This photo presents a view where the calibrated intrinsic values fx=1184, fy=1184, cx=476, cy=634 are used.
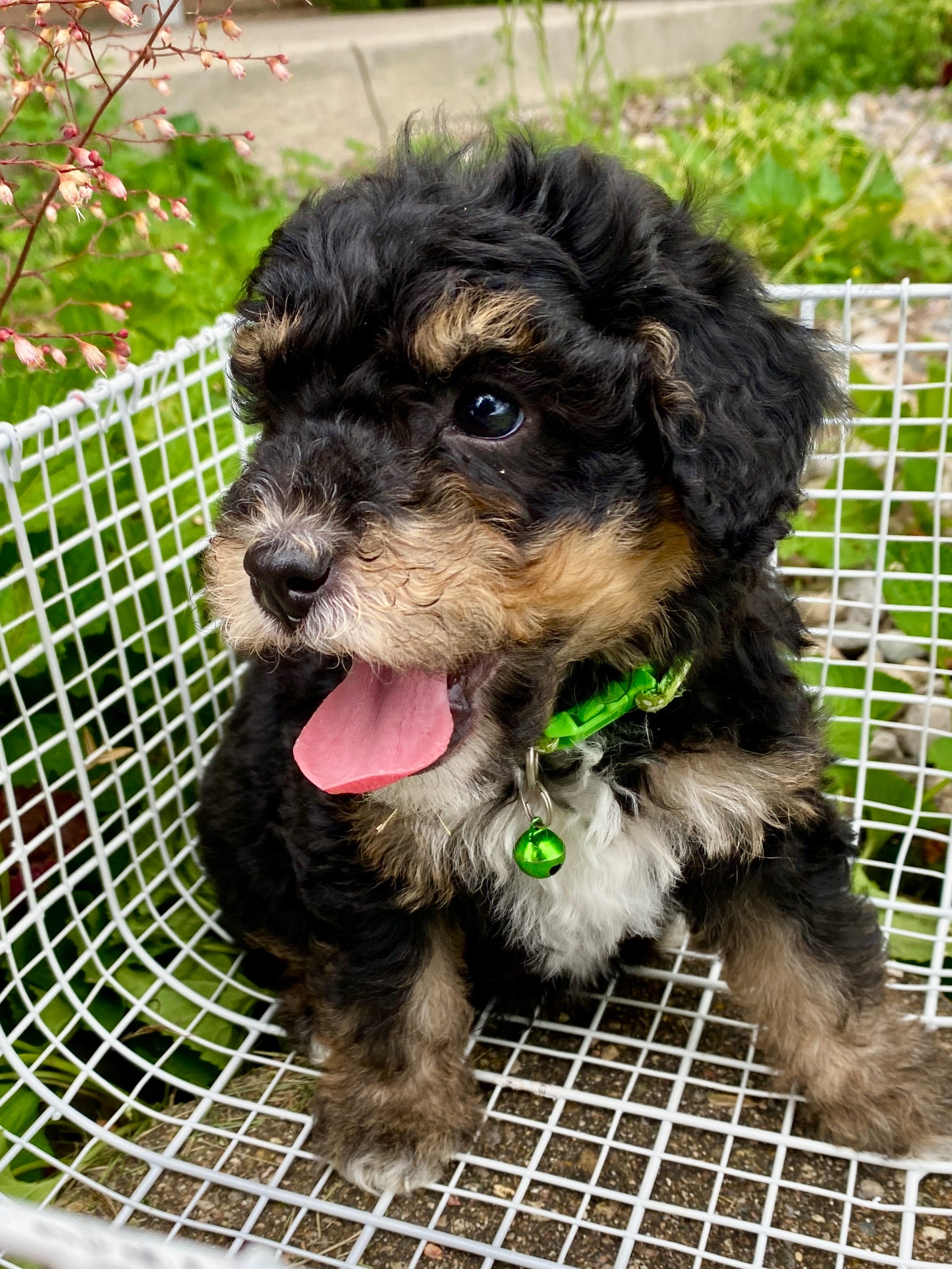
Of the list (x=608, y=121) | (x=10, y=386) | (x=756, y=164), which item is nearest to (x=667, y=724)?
(x=10, y=386)

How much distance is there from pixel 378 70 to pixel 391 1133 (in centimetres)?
761

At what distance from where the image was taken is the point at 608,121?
288 inches

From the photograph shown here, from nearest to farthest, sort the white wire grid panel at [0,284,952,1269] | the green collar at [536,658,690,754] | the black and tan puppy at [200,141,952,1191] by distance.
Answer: the black and tan puppy at [200,141,952,1191], the green collar at [536,658,690,754], the white wire grid panel at [0,284,952,1269]

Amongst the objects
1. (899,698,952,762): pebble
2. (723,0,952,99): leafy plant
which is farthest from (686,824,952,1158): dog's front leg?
(723,0,952,99): leafy plant

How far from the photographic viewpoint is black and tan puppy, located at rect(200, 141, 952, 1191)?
71.1 inches

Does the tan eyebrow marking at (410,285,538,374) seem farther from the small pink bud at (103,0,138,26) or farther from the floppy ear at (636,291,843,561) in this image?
the small pink bud at (103,0,138,26)

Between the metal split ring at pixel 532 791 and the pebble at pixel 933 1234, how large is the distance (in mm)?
1057

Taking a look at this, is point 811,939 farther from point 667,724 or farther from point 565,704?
point 565,704

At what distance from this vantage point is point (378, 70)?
8.18 meters

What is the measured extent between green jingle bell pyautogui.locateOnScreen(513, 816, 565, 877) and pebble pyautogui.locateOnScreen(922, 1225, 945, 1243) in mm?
995

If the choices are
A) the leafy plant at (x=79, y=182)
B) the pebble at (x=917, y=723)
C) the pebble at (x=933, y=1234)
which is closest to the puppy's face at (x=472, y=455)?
the leafy plant at (x=79, y=182)

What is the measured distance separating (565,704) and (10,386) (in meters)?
1.64

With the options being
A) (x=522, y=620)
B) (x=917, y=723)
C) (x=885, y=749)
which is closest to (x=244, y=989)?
(x=522, y=620)

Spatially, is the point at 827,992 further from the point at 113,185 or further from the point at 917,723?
the point at 113,185
